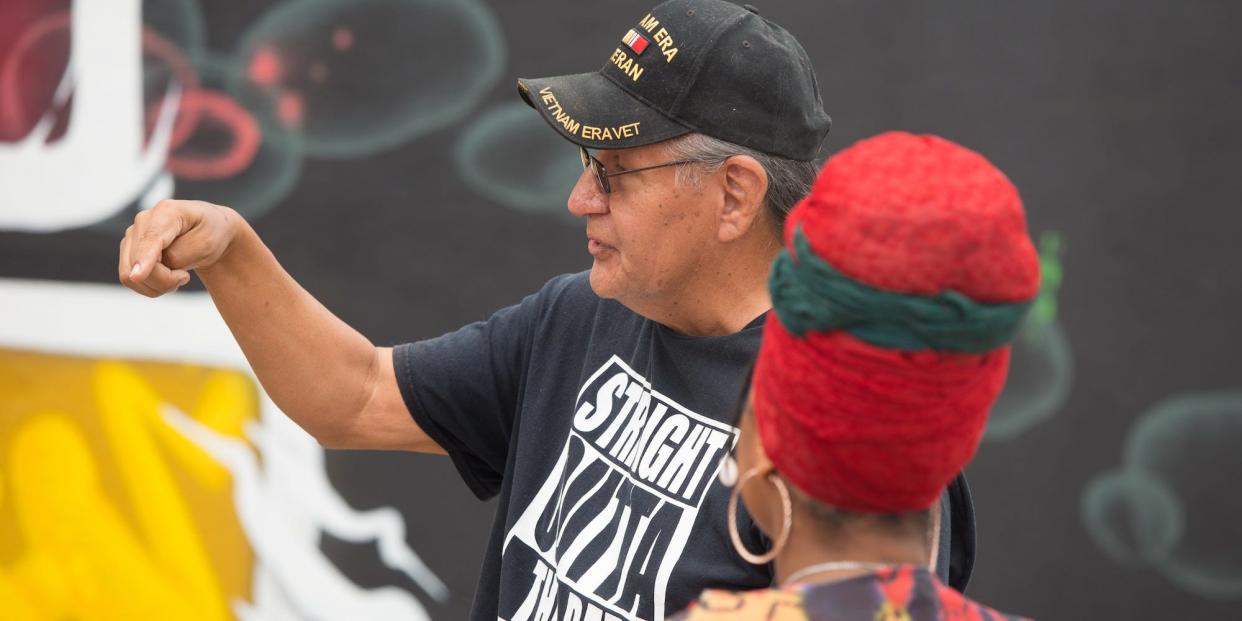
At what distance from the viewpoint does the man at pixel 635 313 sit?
1667mm

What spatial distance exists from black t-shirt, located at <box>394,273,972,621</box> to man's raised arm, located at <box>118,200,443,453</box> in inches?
1.9

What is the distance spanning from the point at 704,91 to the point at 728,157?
0.30ft

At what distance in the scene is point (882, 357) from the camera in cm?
109

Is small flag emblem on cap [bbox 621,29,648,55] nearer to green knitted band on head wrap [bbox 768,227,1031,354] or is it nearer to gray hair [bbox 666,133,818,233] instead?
gray hair [bbox 666,133,818,233]

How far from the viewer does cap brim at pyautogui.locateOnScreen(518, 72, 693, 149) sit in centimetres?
172

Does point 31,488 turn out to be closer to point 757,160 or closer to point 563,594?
point 563,594

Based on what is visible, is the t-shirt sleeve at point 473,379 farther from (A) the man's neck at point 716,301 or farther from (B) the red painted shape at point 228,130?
(B) the red painted shape at point 228,130

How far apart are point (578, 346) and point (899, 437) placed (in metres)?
0.83

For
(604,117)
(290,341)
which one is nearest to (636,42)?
(604,117)

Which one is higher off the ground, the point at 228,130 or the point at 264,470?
the point at 228,130

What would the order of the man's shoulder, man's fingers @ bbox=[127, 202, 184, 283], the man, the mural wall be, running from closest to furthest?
man's fingers @ bbox=[127, 202, 184, 283]
the man
the man's shoulder
the mural wall

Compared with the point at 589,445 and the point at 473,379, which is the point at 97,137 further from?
the point at 589,445

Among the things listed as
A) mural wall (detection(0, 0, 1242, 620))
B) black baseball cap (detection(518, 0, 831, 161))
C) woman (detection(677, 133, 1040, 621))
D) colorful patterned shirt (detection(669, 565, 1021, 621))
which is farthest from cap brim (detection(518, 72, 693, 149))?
mural wall (detection(0, 0, 1242, 620))

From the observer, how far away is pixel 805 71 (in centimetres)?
176
